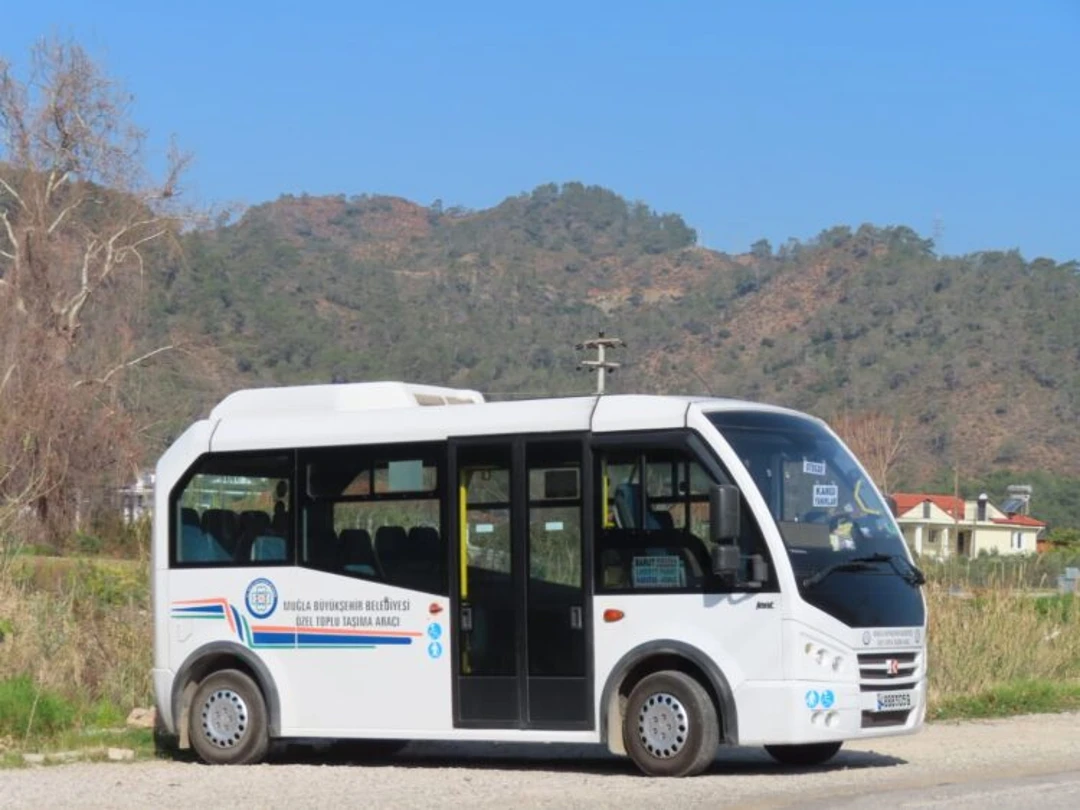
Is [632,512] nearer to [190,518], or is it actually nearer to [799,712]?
[799,712]

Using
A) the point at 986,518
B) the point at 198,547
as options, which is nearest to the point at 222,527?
the point at 198,547

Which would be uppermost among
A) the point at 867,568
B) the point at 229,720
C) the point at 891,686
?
the point at 867,568

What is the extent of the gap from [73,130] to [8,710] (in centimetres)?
3731

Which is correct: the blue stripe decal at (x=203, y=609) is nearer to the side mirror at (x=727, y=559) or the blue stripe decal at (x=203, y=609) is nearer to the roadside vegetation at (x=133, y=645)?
the roadside vegetation at (x=133, y=645)

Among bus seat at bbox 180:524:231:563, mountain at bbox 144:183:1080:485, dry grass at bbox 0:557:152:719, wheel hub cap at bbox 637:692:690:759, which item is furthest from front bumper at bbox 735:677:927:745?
mountain at bbox 144:183:1080:485

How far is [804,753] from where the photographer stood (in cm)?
1523

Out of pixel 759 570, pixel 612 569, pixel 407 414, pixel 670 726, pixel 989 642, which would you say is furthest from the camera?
pixel 989 642

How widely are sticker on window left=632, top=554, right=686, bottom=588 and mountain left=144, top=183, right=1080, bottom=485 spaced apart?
84.0m

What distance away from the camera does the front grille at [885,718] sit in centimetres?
1405

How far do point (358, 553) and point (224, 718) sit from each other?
1.80 metres

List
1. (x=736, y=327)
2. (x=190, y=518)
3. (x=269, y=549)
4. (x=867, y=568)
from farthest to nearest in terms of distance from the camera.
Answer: (x=736, y=327)
(x=190, y=518)
(x=269, y=549)
(x=867, y=568)

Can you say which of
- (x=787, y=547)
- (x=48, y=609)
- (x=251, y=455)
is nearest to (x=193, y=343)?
(x=48, y=609)

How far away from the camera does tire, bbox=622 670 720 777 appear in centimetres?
1383

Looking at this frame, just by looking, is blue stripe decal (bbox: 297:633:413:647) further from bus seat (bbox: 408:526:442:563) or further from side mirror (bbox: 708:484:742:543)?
side mirror (bbox: 708:484:742:543)
